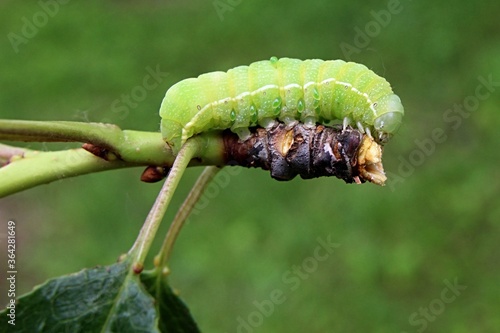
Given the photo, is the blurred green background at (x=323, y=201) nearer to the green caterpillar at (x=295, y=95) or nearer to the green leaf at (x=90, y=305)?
the green caterpillar at (x=295, y=95)

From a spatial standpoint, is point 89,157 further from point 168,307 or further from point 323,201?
point 323,201

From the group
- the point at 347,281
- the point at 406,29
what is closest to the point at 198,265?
the point at 347,281

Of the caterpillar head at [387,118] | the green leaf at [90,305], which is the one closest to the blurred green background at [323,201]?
the caterpillar head at [387,118]

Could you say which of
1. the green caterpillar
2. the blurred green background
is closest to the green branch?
the green caterpillar

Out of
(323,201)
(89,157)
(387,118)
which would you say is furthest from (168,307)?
(323,201)

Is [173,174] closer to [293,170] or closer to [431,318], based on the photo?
[293,170]
